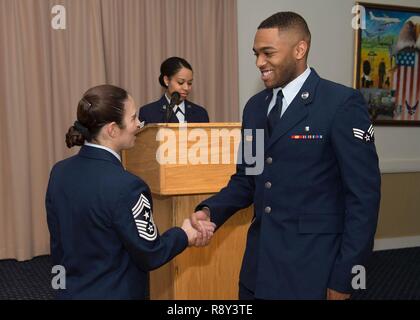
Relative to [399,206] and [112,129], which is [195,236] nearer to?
[112,129]

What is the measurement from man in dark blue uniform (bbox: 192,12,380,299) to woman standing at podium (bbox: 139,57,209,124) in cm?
249

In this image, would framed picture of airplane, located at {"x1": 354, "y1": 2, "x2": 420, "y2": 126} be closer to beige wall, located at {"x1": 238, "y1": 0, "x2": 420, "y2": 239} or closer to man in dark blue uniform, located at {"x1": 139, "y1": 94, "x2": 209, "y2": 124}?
beige wall, located at {"x1": 238, "y1": 0, "x2": 420, "y2": 239}

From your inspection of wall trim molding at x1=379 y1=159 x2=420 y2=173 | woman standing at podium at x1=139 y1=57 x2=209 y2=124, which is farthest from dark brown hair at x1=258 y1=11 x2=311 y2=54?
wall trim molding at x1=379 y1=159 x2=420 y2=173

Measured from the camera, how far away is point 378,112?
6.04 m

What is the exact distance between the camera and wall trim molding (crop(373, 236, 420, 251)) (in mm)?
5949

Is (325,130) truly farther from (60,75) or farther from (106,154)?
(60,75)

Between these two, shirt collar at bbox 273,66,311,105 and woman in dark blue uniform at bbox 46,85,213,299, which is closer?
woman in dark blue uniform at bbox 46,85,213,299

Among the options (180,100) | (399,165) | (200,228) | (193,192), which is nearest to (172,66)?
(180,100)

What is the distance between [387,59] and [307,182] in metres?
4.92

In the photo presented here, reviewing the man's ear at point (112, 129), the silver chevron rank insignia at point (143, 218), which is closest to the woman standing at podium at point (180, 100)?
the man's ear at point (112, 129)

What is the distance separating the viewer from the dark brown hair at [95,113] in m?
1.77

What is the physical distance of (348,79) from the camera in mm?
6121

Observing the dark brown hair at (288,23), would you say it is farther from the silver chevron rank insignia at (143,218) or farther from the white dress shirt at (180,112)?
the white dress shirt at (180,112)
